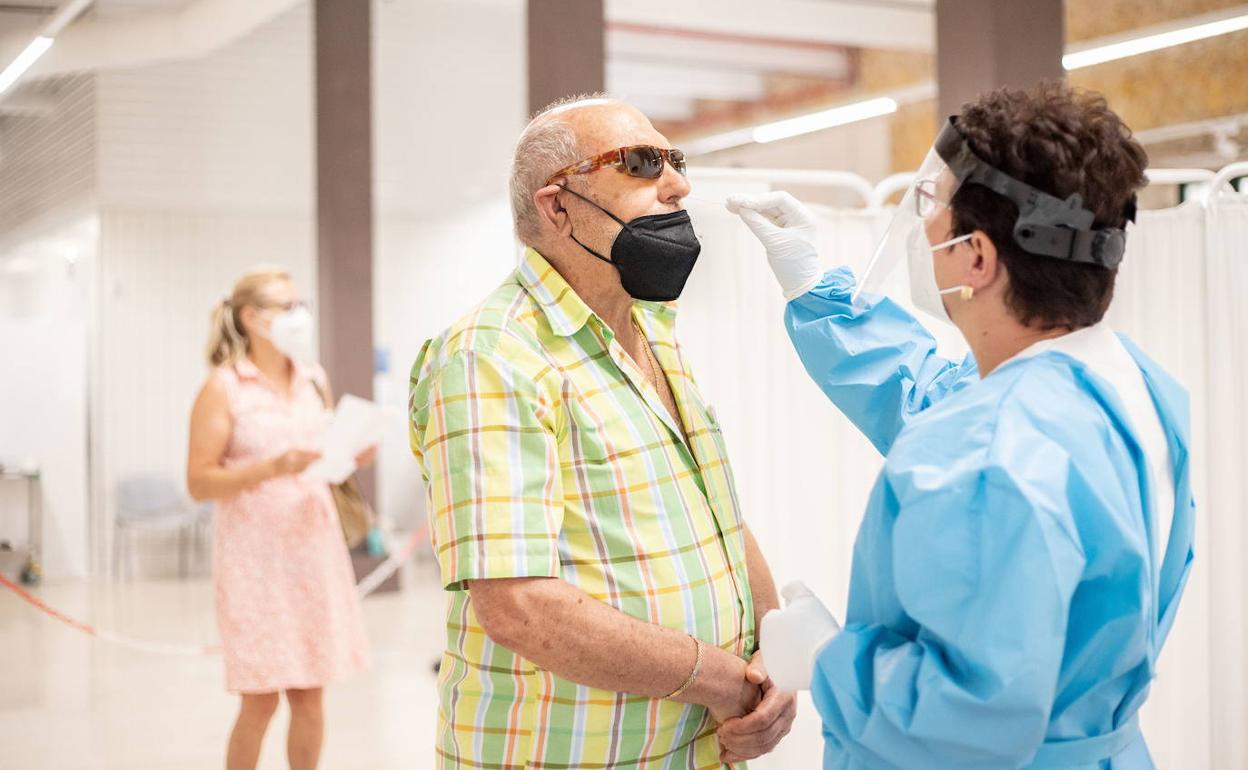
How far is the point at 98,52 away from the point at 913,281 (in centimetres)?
840

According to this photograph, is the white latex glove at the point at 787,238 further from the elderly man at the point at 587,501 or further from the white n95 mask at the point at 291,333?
the white n95 mask at the point at 291,333

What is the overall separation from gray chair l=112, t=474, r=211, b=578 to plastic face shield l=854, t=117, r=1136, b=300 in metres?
8.64

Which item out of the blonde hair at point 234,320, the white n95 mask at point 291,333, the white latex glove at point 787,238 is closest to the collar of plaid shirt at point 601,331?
the white latex glove at point 787,238

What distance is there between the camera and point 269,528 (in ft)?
12.2

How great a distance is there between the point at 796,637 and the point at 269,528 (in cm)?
257

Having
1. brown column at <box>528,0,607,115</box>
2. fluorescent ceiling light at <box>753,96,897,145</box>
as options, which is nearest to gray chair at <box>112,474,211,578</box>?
fluorescent ceiling light at <box>753,96,897,145</box>

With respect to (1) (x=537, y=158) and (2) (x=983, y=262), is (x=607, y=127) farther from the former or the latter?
(2) (x=983, y=262)

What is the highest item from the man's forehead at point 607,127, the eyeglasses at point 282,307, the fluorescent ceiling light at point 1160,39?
the fluorescent ceiling light at point 1160,39

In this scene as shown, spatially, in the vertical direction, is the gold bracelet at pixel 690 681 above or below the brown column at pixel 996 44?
below

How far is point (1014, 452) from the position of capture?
48.6 inches

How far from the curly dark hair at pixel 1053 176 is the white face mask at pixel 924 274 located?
0.22 feet

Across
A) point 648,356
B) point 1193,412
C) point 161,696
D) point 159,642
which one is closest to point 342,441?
point 648,356

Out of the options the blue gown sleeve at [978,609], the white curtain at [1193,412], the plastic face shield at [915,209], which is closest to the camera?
the blue gown sleeve at [978,609]

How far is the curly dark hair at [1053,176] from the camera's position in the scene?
134cm
